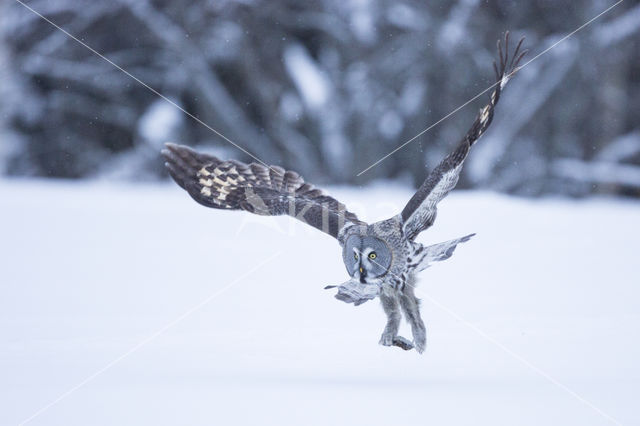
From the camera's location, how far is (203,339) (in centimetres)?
321

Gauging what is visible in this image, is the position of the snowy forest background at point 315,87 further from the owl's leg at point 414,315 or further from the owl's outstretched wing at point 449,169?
the owl's outstretched wing at point 449,169

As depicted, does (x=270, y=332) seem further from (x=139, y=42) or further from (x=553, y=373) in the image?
(x=139, y=42)

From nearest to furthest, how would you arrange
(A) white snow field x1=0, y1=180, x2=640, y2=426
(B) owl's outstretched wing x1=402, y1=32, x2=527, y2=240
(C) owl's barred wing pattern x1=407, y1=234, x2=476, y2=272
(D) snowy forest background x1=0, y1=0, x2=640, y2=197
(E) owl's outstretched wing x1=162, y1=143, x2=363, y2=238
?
(A) white snow field x1=0, y1=180, x2=640, y2=426
(B) owl's outstretched wing x1=402, y1=32, x2=527, y2=240
(C) owl's barred wing pattern x1=407, y1=234, x2=476, y2=272
(E) owl's outstretched wing x1=162, y1=143, x2=363, y2=238
(D) snowy forest background x1=0, y1=0, x2=640, y2=197

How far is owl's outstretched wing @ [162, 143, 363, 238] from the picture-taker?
327 cm

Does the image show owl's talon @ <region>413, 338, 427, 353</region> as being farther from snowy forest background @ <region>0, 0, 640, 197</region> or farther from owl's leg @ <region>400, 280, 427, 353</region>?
snowy forest background @ <region>0, 0, 640, 197</region>

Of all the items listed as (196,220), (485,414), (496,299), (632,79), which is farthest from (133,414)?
(632,79)

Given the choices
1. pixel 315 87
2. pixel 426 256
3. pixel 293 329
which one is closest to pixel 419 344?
pixel 426 256

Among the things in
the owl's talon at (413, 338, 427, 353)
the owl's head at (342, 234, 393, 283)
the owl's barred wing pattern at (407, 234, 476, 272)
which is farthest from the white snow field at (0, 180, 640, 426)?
the owl's head at (342, 234, 393, 283)

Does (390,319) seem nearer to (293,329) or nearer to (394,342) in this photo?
(394,342)

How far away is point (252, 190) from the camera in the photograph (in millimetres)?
3609

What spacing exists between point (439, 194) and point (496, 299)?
1141 millimetres

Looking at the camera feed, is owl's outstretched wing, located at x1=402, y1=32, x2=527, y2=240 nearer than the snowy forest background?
Yes

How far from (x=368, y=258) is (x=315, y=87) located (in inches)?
302

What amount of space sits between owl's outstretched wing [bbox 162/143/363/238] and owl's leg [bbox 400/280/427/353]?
34 centimetres
